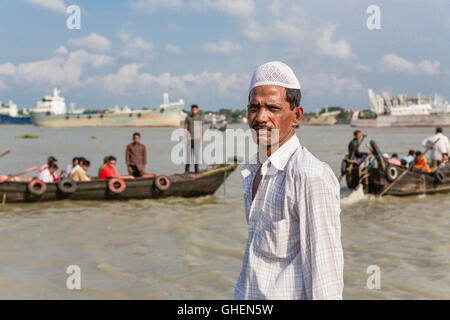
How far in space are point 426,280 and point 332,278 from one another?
596 cm

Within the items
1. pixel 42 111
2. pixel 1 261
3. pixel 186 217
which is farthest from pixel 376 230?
pixel 42 111

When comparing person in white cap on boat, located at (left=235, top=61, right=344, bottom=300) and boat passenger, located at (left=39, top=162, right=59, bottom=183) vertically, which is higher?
person in white cap on boat, located at (left=235, top=61, right=344, bottom=300)

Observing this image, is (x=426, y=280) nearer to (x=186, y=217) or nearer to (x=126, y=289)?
(x=126, y=289)

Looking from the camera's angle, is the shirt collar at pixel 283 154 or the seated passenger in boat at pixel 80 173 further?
the seated passenger in boat at pixel 80 173

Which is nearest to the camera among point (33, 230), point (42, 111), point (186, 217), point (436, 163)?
point (33, 230)

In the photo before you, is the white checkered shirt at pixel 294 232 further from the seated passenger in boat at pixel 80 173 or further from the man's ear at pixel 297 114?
the seated passenger in boat at pixel 80 173

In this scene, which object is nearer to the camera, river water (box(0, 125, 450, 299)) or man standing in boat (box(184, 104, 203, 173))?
river water (box(0, 125, 450, 299))

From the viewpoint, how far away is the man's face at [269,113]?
1713mm

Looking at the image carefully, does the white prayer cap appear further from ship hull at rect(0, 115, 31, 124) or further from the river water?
ship hull at rect(0, 115, 31, 124)

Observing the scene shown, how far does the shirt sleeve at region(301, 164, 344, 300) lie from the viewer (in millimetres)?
1531

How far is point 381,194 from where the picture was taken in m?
14.0

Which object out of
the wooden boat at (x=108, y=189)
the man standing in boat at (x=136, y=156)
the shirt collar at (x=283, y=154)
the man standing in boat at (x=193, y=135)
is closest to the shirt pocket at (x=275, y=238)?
the shirt collar at (x=283, y=154)
